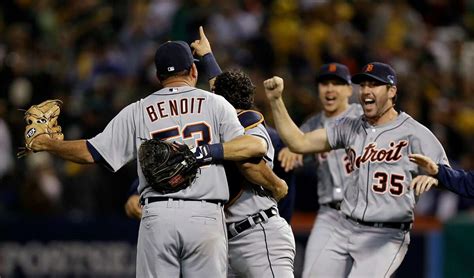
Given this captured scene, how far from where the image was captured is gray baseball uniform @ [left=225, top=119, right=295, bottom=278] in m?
7.09

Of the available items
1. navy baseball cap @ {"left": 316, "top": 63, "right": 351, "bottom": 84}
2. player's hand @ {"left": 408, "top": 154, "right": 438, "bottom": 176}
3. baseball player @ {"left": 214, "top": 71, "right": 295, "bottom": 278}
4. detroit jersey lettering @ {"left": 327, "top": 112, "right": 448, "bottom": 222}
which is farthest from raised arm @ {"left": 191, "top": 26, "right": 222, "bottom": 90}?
player's hand @ {"left": 408, "top": 154, "right": 438, "bottom": 176}

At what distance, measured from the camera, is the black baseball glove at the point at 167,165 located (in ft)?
21.6

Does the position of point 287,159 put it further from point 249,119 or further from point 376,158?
point 249,119

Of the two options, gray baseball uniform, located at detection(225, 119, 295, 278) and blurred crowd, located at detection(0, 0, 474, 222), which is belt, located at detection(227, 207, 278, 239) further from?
blurred crowd, located at detection(0, 0, 474, 222)

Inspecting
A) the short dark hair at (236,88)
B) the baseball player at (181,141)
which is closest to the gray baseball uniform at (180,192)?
the baseball player at (181,141)

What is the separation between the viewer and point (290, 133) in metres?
7.83

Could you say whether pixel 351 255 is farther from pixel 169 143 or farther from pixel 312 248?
pixel 169 143

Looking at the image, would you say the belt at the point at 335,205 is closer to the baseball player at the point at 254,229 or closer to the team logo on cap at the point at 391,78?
the team logo on cap at the point at 391,78

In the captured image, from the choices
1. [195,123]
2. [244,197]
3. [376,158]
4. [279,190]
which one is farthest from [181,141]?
[376,158]

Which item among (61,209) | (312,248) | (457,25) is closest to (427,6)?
(457,25)

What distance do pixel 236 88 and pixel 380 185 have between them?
1.44m

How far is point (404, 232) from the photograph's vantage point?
793cm

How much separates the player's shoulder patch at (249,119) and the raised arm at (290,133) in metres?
0.28

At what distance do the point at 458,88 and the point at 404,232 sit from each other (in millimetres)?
7673
